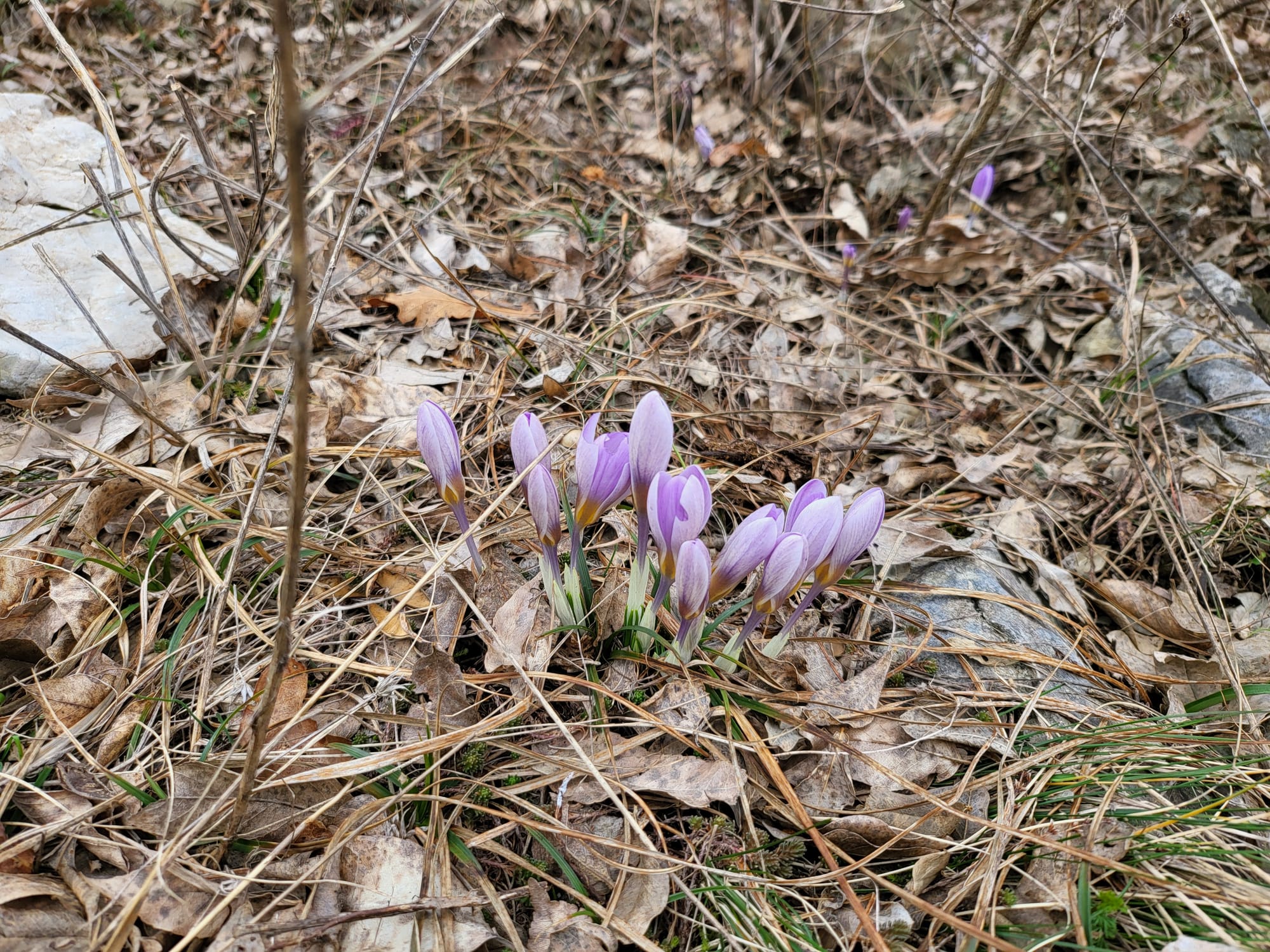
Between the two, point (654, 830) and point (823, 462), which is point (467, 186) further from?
point (654, 830)

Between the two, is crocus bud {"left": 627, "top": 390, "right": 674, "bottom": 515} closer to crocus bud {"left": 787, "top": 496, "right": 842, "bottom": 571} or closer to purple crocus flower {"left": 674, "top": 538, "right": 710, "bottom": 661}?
purple crocus flower {"left": 674, "top": 538, "right": 710, "bottom": 661}

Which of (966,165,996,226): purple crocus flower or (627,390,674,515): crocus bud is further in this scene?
(966,165,996,226): purple crocus flower

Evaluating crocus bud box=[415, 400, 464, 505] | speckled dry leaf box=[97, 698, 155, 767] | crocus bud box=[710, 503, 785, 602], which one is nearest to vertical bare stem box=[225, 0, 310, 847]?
speckled dry leaf box=[97, 698, 155, 767]

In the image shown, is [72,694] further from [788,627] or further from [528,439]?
[788,627]

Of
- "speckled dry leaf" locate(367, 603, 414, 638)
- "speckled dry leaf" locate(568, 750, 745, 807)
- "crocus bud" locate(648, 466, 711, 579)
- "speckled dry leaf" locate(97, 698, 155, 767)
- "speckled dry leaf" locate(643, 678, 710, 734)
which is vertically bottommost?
"speckled dry leaf" locate(568, 750, 745, 807)

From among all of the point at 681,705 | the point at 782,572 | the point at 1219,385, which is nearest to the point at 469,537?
the point at 681,705

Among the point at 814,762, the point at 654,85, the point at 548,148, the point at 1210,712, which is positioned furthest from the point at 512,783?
the point at 654,85

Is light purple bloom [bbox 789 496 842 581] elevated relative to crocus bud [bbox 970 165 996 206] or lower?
elevated
